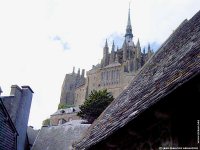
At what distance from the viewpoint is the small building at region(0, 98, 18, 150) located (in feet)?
50.9

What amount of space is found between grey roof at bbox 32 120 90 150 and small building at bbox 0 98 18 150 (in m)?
8.69

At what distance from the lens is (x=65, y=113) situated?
3273 inches

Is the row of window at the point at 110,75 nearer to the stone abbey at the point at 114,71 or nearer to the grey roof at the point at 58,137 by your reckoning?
the stone abbey at the point at 114,71

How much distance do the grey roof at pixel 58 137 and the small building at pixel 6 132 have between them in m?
8.69

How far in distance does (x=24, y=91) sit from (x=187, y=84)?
19.7m

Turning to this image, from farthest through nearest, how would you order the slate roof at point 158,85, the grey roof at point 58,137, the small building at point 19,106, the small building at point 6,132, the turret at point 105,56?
the turret at point 105,56
the grey roof at point 58,137
the small building at point 19,106
the small building at point 6,132
the slate roof at point 158,85

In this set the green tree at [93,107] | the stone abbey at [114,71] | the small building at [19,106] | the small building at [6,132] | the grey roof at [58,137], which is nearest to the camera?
the small building at [6,132]

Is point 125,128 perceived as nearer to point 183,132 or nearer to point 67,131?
point 183,132

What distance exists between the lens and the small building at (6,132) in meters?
15.5

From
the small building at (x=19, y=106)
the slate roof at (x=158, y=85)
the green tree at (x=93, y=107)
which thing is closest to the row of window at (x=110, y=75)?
the green tree at (x=93, y=107)

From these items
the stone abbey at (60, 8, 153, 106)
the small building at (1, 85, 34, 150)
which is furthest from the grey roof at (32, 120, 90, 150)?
the stone abbey at (60, 8, 153, 106)

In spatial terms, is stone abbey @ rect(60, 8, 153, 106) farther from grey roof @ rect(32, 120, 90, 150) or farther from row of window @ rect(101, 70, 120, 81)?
grey roof @ rect(32, 120, 90, 150)

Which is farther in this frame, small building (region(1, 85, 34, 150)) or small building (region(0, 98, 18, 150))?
small building (region(1, 85, 34, 150))

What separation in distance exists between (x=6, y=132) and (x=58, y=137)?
36.9 feet
